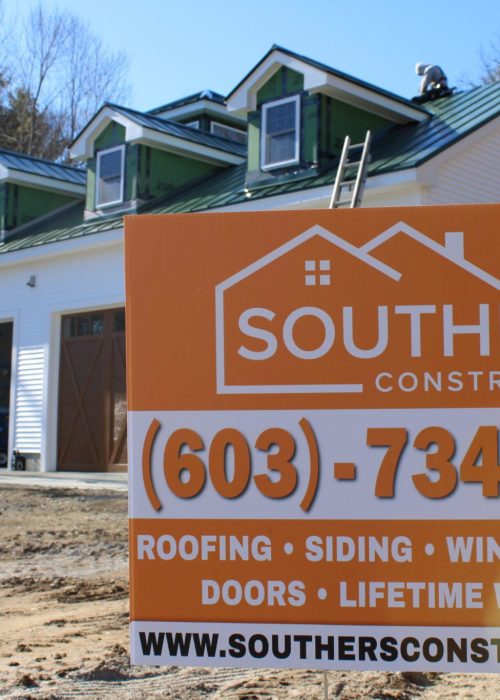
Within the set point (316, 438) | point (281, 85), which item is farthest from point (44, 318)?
point (316, 438)

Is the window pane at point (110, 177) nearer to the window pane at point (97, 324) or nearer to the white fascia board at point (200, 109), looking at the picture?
the window pane at point (97, 324)

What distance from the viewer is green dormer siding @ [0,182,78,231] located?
2205 centimetres

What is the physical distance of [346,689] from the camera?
4719 mm

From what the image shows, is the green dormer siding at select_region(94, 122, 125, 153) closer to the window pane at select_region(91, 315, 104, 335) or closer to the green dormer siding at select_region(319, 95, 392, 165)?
the window pane at select_region(91, 315, 104, 335)

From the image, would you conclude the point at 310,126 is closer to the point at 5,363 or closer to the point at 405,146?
the point at 405,146

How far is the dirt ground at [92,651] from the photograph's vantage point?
4688mm

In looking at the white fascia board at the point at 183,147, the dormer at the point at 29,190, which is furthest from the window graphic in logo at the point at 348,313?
the dormer at the point at 29,190

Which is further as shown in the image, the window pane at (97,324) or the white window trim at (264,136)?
the window pane at (97,324)

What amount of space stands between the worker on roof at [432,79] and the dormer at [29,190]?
328 inches

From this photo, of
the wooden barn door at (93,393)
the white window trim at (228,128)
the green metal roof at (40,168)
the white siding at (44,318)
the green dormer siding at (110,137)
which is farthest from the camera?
the white window trim at (228,128)

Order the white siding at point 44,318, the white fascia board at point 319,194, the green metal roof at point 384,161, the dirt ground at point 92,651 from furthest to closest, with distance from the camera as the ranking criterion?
the white siding at point 44,318
the green metal roof at point 384,161
the white fascia board at point 319,194
the dirt ground at point 92,651

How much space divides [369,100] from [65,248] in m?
6.41

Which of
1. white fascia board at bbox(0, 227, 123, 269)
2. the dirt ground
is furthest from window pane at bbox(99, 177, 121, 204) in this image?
the dirt ground

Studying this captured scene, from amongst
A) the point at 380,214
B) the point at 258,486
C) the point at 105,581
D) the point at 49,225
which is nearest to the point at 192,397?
the point at 258,486
